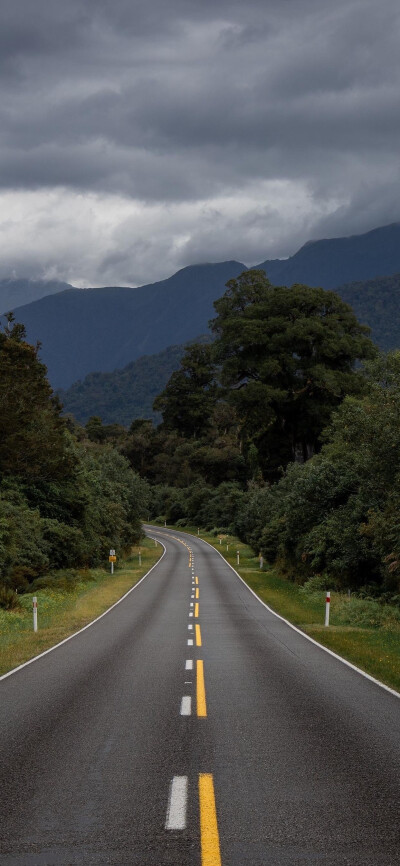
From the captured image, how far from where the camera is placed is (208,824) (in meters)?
5.33

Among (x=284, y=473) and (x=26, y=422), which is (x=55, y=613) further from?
(x=284, y=473)

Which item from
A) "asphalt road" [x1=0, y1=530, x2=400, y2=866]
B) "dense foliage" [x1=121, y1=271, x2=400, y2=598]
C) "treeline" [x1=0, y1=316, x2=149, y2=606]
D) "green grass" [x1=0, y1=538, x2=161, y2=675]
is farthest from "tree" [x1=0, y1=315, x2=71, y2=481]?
"asphalt road" [x1=0, y1=530, x2=400, y2=866]

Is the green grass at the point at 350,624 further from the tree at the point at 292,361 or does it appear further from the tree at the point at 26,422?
the tree at the point at 292,361

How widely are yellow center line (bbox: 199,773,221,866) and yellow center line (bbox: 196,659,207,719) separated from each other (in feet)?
9.03

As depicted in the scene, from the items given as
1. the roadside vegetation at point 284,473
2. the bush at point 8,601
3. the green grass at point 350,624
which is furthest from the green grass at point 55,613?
the green grass at point 350,624

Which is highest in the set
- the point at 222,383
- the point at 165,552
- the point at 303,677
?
the point at 222,383

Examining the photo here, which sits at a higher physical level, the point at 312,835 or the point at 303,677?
the point at 312,835

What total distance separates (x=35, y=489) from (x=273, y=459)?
27.1m

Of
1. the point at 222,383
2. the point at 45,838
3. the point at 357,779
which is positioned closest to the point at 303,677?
the point at 357,779

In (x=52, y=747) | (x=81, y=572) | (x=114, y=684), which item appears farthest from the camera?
(x=81, y=572)

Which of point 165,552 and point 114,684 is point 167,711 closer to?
point 114,684

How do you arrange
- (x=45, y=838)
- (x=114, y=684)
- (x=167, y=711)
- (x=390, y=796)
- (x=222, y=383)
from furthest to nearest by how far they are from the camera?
1. (x=222, y=383)
2. (x=114, y=684)
3. (x=167, y=711)
4. (x=390, y=796)
5. (x=45, y=838)

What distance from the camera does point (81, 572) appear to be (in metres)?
Answer: 37.7

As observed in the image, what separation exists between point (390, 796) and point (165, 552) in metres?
56.6
